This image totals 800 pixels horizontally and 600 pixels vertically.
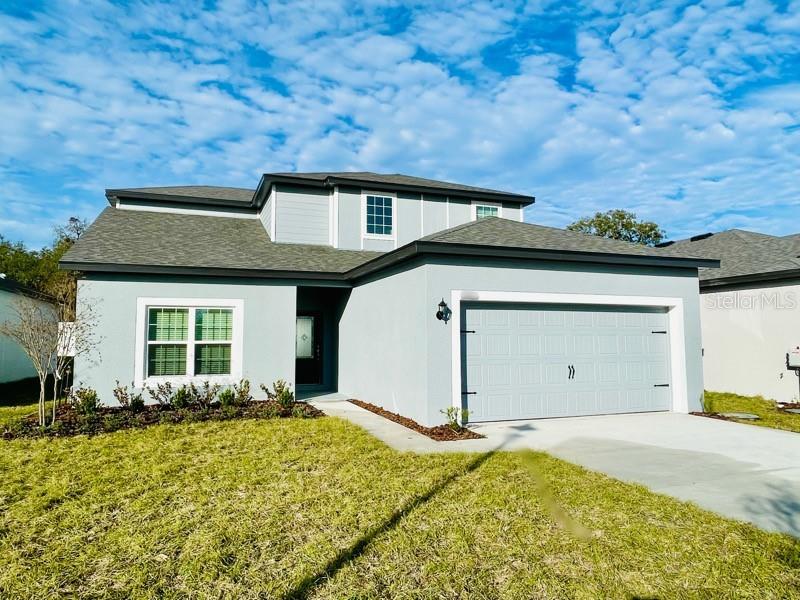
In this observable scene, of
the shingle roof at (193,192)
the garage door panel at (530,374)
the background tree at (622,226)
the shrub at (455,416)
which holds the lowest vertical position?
the shrub at (455,416)

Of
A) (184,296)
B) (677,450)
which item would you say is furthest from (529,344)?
(184,296)

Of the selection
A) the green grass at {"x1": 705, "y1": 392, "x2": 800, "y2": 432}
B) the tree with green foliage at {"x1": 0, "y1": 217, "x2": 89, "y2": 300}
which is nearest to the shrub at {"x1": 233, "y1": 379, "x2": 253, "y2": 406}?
the green grass at {"x1": 705, "y1": 392, "x2": 800, "y2": 432}

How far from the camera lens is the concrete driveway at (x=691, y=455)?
4723mm

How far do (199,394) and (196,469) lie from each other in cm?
487

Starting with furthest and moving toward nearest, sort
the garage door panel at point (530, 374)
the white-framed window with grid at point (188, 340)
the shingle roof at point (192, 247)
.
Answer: the shingle roof at point (192, 247), the white-framed window with grid at point (188, 340), the garage door panel at point (530, 374)

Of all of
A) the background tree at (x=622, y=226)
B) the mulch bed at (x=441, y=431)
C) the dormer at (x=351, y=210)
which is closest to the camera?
the mulch bed at (x=441, y=431)

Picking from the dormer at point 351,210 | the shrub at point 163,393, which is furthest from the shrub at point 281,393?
the dormer at point 351,210

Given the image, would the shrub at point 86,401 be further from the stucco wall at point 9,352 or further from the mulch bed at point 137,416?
the stucco wall at point 9,352

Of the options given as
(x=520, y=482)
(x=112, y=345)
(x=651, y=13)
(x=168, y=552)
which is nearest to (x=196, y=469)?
(x=168, y=552)

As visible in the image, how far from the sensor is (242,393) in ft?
34.3

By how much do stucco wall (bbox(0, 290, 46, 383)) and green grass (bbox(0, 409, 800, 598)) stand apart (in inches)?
470

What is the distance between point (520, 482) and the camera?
531cm

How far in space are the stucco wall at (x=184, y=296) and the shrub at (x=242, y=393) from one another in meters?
0.24

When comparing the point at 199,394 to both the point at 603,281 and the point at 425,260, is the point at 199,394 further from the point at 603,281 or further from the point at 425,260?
the point at 603,281
